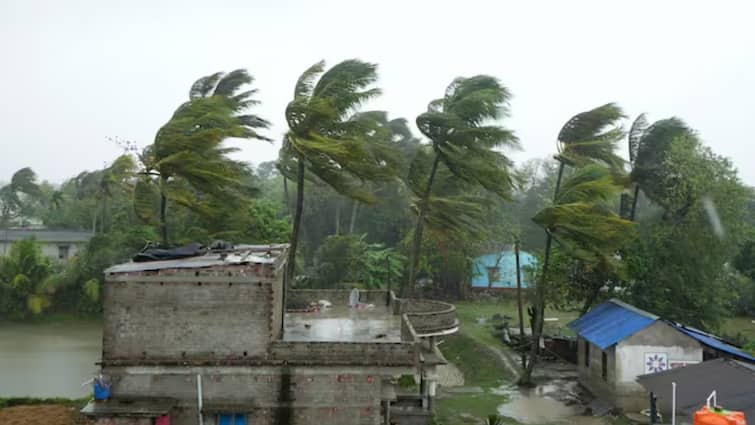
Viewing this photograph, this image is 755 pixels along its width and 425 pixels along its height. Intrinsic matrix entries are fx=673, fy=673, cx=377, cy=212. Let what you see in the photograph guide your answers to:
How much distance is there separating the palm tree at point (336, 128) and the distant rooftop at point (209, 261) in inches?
238

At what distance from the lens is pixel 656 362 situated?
21203mm

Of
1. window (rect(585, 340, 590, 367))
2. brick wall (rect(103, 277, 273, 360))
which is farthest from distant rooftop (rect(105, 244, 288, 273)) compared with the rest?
window (rect(585, 340, 590, 367))

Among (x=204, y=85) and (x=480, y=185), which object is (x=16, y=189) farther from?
(x=480, y=185)

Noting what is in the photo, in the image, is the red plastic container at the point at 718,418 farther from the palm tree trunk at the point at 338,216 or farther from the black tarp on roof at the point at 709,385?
the palm tree trunk at the point at 338,216

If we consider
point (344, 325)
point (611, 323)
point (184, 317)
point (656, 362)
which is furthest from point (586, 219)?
point (184, 317)

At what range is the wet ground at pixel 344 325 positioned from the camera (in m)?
17.7

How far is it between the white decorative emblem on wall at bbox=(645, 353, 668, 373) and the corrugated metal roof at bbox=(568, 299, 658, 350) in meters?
0.95

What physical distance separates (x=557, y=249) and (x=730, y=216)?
7128 millimetres

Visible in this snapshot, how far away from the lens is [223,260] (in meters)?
16.2

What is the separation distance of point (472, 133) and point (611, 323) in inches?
350

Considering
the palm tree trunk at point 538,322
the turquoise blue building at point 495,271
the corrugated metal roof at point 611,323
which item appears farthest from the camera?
the turquoise blue building at point 495,271

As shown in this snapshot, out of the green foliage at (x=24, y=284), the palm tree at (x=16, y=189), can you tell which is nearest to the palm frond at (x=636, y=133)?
the green foliage at (x=24, y=284)

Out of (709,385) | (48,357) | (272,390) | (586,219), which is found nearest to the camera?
(272,390)

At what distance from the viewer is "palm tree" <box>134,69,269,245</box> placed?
24703mm
